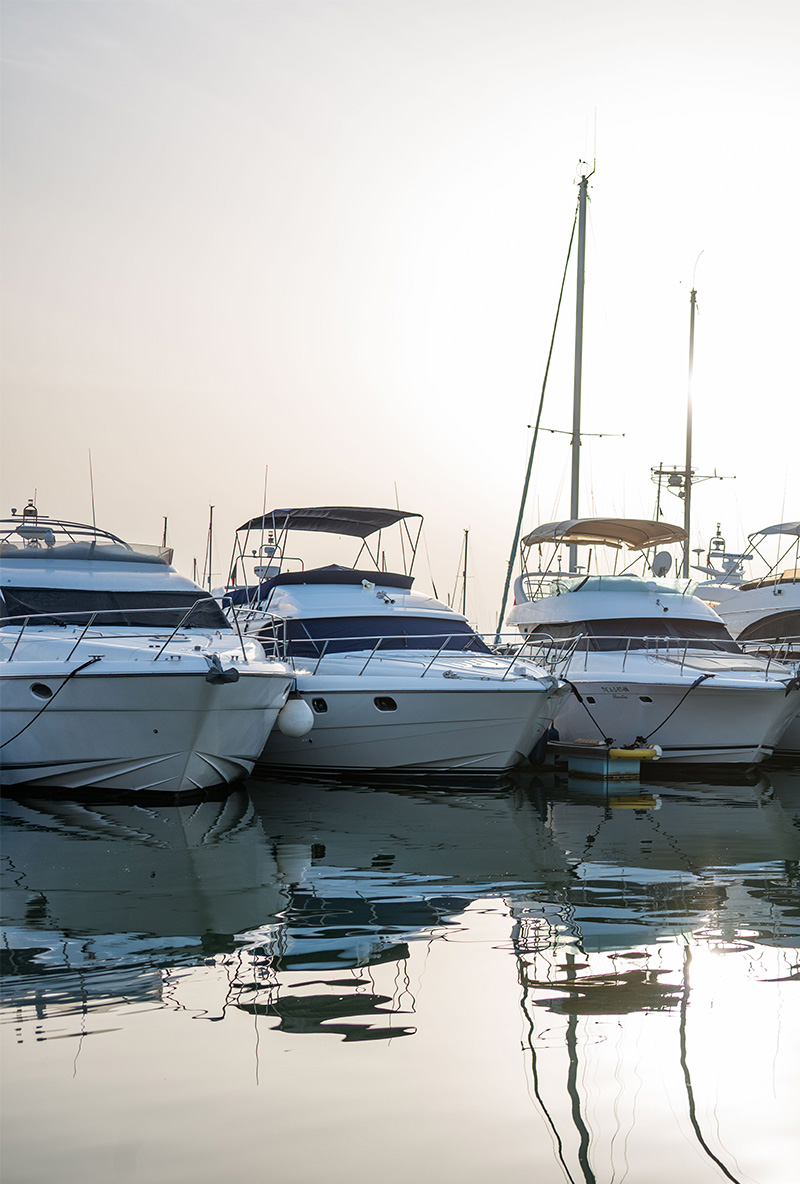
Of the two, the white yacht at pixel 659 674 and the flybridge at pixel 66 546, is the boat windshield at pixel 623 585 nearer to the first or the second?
the white yacht at pixel 659 674

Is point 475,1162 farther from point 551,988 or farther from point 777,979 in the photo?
point 777,979

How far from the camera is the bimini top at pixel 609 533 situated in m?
20.4

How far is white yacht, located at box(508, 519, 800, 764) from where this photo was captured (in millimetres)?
15109

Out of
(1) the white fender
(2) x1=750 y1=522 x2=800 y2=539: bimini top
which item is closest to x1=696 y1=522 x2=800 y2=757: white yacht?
(2) x1=750 y1=522 x2=800 y2=539: bimini top

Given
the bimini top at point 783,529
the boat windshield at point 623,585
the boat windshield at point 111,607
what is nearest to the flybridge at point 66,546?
the boat windshield at point 111,607

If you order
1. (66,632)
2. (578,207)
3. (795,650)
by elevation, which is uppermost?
(578,207)

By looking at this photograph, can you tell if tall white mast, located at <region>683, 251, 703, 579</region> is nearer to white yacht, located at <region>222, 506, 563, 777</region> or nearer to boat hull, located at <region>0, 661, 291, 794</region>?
white yacht, located at <region>222, 506, 563, 777</region>

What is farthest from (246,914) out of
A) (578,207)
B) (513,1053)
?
(578,207)

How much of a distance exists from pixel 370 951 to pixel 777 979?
88.7 inches

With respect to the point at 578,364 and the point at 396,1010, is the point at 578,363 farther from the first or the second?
the point at 396,1010

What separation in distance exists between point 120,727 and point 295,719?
2.37m

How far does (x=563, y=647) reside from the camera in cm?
1711

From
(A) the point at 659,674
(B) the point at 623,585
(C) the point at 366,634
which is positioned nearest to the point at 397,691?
(C) the point at 366,634

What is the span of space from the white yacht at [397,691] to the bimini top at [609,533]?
4.95 meters
